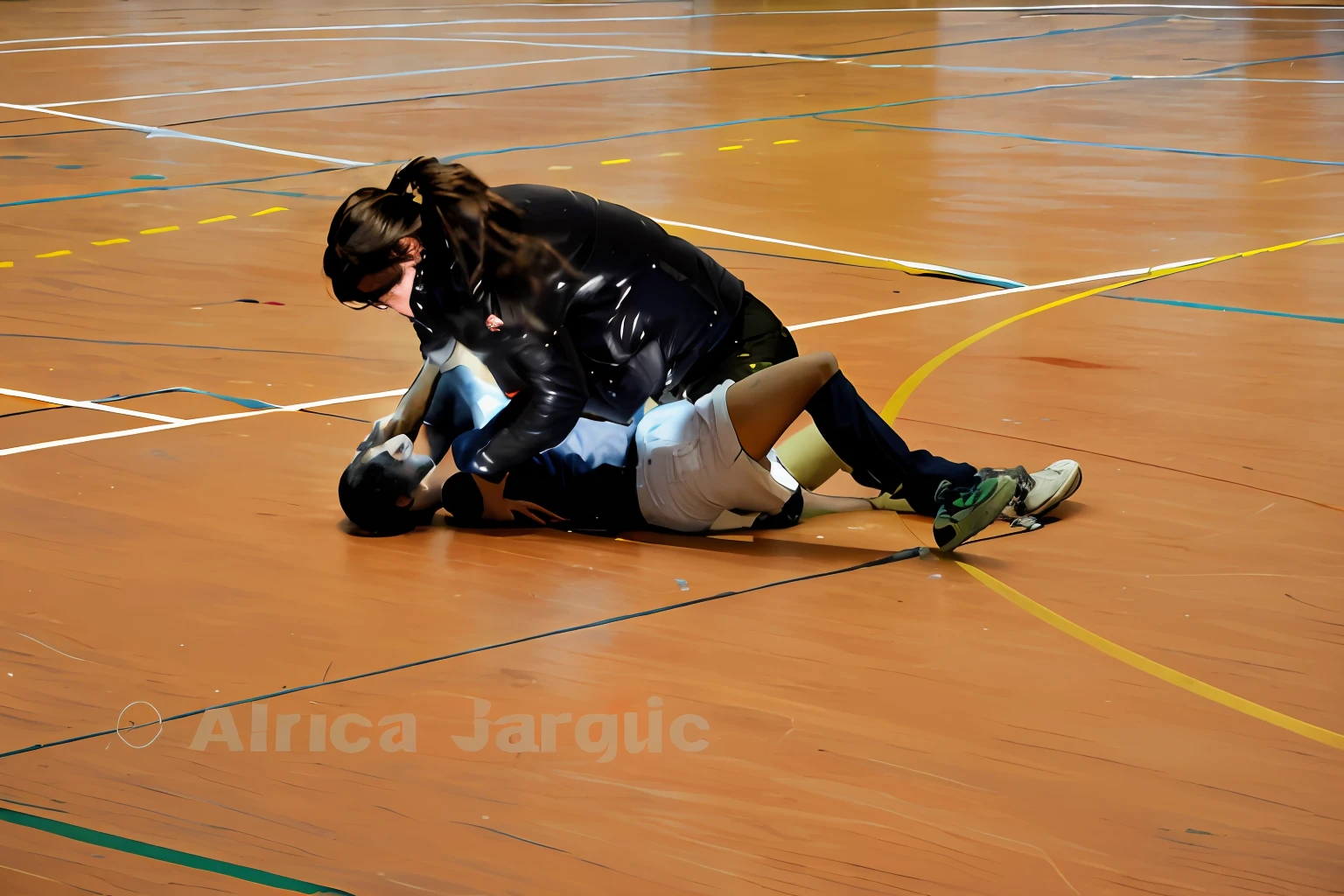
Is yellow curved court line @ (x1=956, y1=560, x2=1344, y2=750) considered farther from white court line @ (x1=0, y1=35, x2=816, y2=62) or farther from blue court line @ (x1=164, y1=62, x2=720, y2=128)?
white court line @ (x1=0, y1=35, x2=816, y2=62)

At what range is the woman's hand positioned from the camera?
13.8 feet

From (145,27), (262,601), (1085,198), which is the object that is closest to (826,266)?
(1085,198)

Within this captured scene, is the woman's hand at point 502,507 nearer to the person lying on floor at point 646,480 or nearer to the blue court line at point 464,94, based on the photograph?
the person lying on floor at point 646,480

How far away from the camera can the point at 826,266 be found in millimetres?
7074

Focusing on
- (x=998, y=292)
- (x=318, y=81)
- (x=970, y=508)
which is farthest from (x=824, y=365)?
(x=318, y=81)

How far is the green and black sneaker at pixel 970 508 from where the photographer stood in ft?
12.7

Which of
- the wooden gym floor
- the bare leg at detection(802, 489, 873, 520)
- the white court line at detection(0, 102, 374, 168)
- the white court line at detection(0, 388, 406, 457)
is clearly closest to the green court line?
the wooden gym floor

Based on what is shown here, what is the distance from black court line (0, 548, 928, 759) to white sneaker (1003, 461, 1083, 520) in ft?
1.15

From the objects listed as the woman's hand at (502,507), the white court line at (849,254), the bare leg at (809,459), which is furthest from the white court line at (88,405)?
the white court line at (849,254)

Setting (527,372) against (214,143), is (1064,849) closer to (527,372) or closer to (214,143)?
(527,372)

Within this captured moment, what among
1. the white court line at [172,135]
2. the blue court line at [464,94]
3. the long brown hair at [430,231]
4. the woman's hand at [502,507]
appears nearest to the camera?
the long brown hair at [430,231]

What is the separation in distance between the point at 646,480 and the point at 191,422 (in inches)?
71.1

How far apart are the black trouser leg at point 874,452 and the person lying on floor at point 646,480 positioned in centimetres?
2

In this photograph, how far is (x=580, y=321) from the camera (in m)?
3.98
